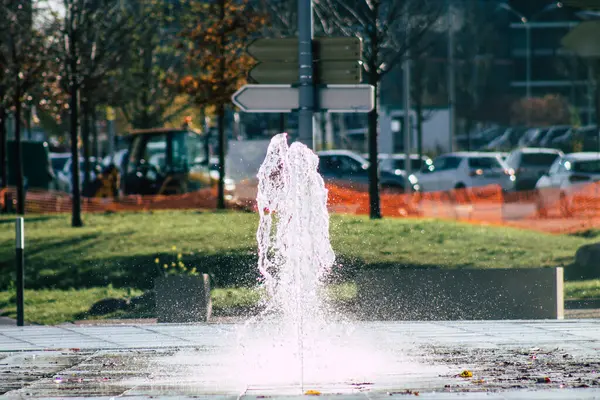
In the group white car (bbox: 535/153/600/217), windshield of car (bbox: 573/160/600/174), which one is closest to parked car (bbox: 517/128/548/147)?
white car (bbox: 535/153/600/217)

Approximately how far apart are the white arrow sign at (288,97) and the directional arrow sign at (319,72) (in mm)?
71

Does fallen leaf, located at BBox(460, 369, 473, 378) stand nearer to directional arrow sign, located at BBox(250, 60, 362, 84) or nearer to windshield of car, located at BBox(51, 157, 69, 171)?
directional arrow sign, located at BBox(250, 60, 362, 84)

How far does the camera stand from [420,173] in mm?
42469

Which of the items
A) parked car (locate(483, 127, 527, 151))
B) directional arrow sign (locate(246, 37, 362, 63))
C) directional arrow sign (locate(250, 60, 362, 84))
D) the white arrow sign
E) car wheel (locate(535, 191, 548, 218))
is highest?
directional arrow sign (locate(246, 37, 362, 63))

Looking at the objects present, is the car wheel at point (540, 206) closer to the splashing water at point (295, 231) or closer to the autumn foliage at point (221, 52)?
the autumn foliage at point (221, 52)

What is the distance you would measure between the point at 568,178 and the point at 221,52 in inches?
396

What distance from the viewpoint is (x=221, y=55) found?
29062 millimetres

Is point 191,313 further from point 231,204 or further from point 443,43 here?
point 443,43

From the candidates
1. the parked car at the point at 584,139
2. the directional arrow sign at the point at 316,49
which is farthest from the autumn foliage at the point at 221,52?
A: the parked car at the point at 584,139

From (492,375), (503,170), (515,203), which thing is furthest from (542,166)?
(492,375)

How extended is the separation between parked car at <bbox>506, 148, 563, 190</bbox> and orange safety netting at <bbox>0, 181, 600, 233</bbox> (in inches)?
166

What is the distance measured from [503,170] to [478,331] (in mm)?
28709

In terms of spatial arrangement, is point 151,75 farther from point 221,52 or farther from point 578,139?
point 221,52

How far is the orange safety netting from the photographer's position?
28.2 m
